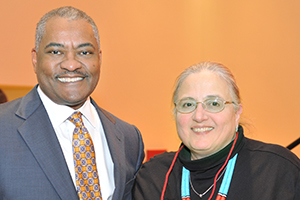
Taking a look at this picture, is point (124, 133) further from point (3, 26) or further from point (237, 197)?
point (3, 26)

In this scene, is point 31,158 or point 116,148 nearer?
point 31,158

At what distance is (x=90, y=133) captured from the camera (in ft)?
6.43

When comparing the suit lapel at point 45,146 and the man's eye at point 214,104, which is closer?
the suit lapel at point 45,146

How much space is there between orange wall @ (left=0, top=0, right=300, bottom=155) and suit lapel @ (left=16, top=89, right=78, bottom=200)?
2758 mm

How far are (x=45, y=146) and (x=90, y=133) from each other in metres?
0.33

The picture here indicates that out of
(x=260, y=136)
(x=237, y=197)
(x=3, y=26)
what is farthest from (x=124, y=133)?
(x=260, y=136)

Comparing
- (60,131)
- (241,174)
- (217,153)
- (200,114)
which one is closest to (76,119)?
(60,131)

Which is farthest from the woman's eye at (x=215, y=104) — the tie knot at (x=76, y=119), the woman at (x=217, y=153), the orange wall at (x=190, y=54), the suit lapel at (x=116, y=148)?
the orange wall at (x=190, y=54)

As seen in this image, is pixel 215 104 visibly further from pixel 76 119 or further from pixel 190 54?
pixel 190 54

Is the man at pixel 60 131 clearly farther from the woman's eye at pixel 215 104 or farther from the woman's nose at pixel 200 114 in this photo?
the woman's eye at pixel 215 104

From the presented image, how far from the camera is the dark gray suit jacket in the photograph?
1.57 m

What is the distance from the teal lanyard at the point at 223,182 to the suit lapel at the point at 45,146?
633 mm

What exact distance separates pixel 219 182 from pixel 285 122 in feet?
12.2

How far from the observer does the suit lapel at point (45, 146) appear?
1625 mm
